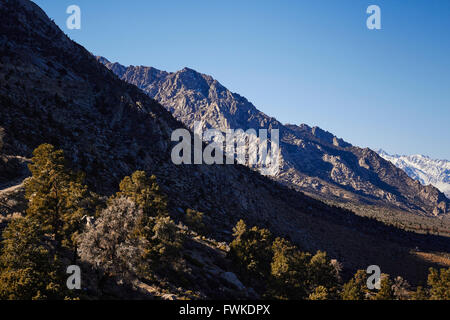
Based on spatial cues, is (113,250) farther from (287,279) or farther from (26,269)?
(287,279)

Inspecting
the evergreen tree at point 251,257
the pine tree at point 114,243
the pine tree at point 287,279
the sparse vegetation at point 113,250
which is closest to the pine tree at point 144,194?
the sparse vegetation at point 113,250

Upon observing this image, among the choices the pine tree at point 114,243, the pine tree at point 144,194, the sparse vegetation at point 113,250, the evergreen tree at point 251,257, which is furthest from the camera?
the pine tree at point 144,194

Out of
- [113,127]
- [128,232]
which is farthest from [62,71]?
[128,232]

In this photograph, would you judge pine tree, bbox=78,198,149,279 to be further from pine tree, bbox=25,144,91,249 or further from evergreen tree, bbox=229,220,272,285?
evergreen tree, bbox=229,220,272,285

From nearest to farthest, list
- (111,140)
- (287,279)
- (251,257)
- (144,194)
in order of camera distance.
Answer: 1. (287,279)
2. (251,257)
3. (144,194)
4. (111,140)

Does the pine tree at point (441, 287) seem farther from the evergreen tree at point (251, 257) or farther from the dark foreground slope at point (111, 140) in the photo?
the dark foreground slope at point (111, 140)

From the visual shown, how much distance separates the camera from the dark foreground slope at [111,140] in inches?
2447

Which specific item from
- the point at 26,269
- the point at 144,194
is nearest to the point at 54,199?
the point at 26,269

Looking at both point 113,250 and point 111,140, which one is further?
point 111,140

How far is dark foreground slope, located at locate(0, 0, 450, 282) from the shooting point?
204ft

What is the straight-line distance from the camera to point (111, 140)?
75875 mm

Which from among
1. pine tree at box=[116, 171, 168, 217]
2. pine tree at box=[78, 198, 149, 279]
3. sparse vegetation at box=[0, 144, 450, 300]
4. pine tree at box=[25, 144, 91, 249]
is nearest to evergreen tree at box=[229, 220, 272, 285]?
sparse vegetation at box=[0, 144, 450, 300]
